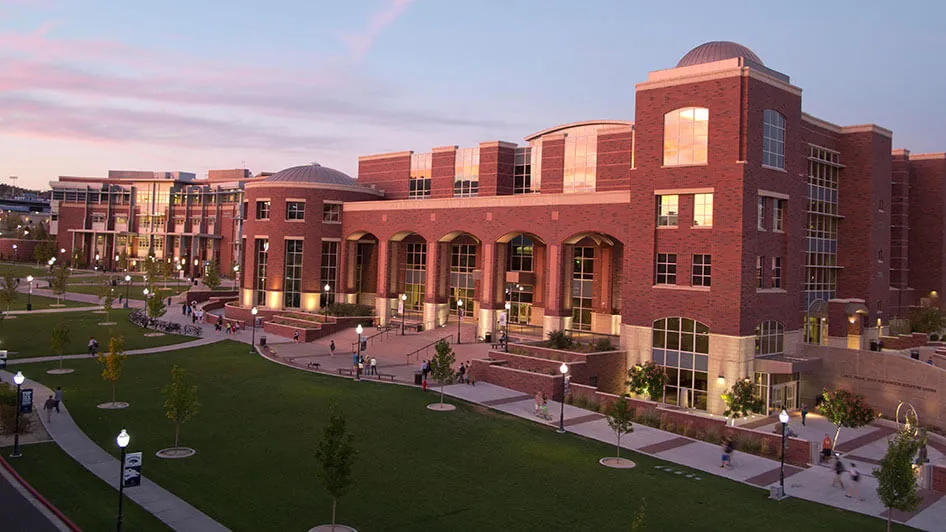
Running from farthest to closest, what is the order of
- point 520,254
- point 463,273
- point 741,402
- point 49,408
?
point 463,273
point 520,254
point 741,402
point 49,408

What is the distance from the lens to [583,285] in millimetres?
58781

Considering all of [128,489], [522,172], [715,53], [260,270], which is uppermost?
[715,53]

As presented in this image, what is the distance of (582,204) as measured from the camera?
49.0 meters

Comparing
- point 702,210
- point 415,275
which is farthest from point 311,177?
point 702,210

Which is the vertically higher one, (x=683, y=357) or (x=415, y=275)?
(x=415, y=275)

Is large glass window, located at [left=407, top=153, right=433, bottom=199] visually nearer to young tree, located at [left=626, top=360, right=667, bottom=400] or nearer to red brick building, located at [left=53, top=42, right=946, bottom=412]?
red brick building, located at [left=53, top=42, right=946, bottom=412]

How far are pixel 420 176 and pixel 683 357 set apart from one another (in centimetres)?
3812

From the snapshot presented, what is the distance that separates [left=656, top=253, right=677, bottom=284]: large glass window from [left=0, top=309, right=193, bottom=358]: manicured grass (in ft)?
119

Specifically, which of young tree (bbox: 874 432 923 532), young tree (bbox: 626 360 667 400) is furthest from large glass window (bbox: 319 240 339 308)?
young tree (bbox: 874 432 923 532)

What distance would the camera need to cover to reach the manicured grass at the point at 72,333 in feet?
153

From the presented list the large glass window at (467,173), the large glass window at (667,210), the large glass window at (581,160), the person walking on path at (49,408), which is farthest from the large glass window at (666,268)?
the person walking on path at (49,408)

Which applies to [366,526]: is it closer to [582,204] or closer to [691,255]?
[691,255]

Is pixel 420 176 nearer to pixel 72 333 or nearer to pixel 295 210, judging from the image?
pixel 295 210

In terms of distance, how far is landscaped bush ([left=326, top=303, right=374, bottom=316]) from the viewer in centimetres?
6261
